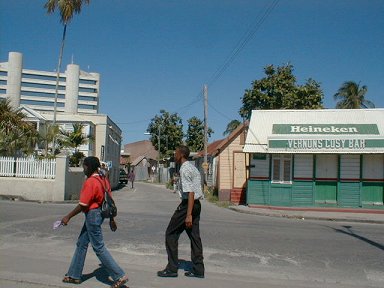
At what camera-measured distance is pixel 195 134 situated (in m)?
60.2

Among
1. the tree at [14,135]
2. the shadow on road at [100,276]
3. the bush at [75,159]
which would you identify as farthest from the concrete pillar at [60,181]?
the shadow on road at [100,276]

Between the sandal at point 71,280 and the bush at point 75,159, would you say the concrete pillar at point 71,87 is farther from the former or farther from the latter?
the sandal at point 71,280

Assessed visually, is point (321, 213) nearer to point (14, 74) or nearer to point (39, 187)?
point (39, 187)

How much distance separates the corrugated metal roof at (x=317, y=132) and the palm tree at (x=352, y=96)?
31195 millimetres

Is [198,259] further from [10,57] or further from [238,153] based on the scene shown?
[10,57]

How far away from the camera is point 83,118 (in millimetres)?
37469

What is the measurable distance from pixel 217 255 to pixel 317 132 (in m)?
14.7

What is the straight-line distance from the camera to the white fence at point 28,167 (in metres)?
21.1

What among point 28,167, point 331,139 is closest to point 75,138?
point 28,167

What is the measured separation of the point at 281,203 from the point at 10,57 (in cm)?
10042

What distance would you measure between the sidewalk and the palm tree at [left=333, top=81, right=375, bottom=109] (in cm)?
3425

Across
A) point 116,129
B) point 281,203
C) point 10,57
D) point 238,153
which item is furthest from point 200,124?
point 10,57

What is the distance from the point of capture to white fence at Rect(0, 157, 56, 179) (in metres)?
21.1

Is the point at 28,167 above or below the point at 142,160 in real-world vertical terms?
below
